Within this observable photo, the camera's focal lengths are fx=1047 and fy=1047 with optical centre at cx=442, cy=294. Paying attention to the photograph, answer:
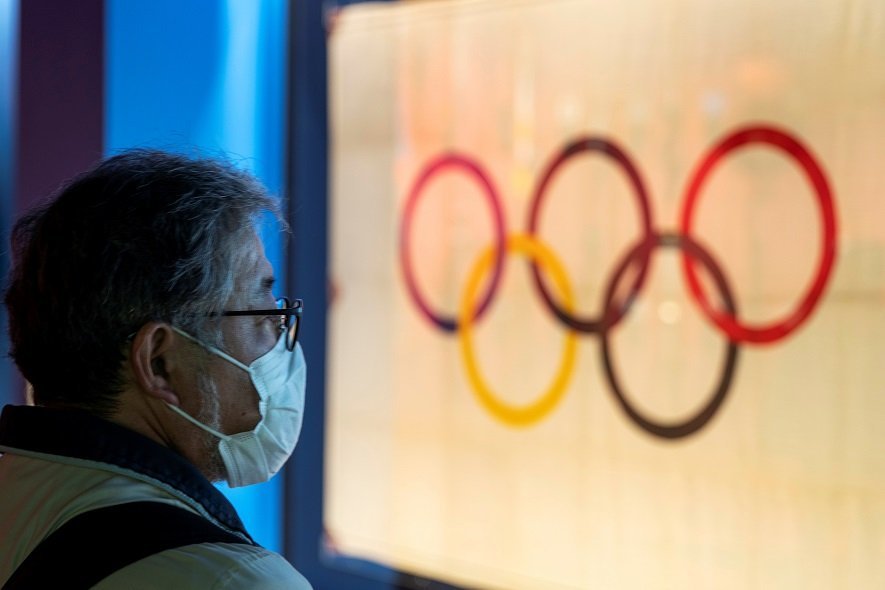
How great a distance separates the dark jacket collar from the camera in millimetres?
945

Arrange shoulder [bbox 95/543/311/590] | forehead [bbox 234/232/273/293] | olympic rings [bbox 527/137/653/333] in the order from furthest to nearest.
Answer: olympic rings [bbox 527/137/653/333] → forehead [bbox 234/232/273/293] → shoulder [bbox 95/543/311/590]

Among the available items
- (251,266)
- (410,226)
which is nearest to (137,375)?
(251,266)

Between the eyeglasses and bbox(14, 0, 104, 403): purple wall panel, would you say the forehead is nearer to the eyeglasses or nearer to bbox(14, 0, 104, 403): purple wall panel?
the eyeglasses

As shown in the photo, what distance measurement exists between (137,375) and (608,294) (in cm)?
167

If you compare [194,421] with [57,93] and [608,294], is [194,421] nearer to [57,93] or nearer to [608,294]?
[608,294]

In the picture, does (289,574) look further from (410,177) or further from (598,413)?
(410,177)

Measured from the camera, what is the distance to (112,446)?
952 mm

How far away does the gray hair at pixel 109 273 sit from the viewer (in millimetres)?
977

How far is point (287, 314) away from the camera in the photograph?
115 centimetres

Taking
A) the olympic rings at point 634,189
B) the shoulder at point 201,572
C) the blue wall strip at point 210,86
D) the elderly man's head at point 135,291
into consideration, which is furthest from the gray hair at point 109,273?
the olympic rings at point 634,189

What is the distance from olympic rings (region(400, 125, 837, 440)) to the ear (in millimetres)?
1535

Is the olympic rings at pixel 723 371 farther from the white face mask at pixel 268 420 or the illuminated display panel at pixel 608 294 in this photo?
the white face mask at pixel 268 420

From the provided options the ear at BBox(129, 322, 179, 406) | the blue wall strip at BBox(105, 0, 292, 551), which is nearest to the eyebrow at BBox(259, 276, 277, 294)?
the ear at BBox(129, 322, 179, 406)

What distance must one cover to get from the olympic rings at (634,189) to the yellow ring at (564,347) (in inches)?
1.2
